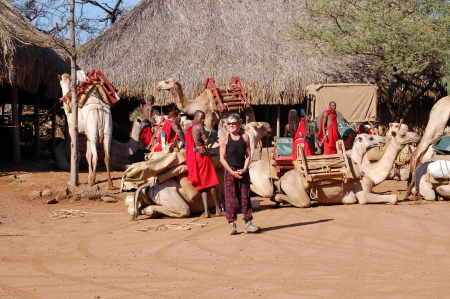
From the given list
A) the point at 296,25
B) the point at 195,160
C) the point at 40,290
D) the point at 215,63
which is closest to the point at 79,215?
the point at 195,160

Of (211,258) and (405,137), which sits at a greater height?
(405,137)

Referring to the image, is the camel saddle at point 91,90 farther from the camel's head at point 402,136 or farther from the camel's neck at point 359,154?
the camel's head at point 402,136

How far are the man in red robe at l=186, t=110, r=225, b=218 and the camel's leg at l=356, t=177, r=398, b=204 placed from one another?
2449mm

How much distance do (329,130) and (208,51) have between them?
8174 millimetres

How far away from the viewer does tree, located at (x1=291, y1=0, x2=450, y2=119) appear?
1883cm

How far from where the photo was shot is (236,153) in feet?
26.8

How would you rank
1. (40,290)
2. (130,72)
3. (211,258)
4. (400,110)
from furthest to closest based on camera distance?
(400,110)
(130,72)
(211,258)
(40,290)

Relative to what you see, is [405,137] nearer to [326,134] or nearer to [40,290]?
[326,134]

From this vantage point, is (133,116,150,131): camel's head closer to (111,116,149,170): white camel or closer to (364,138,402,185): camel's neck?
(111,116,149,170): white camel

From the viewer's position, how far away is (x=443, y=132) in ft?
39.1

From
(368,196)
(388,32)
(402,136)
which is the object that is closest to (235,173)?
(368,196)

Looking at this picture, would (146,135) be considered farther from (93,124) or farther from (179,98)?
(93,124)

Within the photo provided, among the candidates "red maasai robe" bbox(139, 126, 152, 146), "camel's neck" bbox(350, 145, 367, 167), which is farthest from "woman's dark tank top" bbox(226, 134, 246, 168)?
"red maasai robe" bbox(139, 126, 152, 146)

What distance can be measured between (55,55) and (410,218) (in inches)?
462
